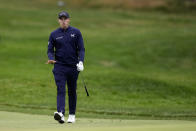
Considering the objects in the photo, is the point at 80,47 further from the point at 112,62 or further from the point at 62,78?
the point at 112,62

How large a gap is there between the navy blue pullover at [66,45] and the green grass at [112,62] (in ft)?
11.1

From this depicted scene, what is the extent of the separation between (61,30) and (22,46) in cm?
2863

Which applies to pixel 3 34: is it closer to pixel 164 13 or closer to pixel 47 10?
pixel 47 10

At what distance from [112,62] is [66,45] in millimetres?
25756

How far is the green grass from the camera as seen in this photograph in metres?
21.1

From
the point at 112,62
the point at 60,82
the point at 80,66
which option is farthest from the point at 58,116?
the point at 112,62

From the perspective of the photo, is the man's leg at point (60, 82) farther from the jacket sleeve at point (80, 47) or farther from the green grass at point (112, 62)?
the green grass at point (112, 62)

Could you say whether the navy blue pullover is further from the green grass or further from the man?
the green grass

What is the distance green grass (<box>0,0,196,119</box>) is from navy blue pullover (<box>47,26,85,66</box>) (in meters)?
3.38

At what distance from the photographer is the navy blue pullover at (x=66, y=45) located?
12539 millimetres

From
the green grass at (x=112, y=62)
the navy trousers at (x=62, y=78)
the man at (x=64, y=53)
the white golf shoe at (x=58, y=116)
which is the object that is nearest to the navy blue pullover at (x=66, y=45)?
the man at (x=64, y=53)

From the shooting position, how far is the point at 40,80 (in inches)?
1038

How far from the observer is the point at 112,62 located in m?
38.2

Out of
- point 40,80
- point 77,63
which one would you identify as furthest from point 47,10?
point 77,63
